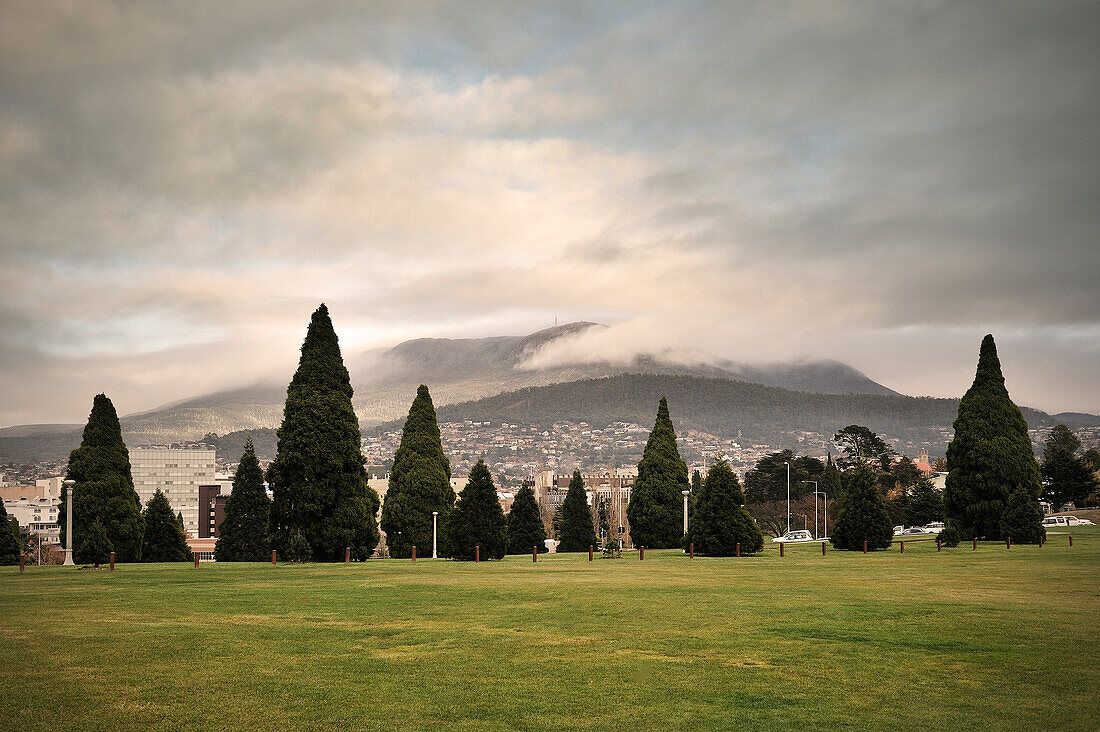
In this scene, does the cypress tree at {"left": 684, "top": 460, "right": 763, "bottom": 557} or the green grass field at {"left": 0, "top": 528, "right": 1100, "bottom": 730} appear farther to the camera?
the cypress tree at {"left": 684, "top": 460, "right": 763, "bottom": 557}

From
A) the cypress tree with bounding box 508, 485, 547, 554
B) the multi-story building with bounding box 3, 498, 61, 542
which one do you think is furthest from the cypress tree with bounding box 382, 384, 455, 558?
the multi-story building with bounding box 3, 498, 61, 542

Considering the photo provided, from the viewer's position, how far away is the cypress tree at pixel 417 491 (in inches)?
2066

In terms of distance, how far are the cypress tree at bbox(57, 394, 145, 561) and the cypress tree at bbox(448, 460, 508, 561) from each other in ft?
46.8

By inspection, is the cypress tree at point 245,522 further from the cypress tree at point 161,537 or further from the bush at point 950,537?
A: the bush at point 950,537

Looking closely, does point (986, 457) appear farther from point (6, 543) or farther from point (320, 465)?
point (6, 543)

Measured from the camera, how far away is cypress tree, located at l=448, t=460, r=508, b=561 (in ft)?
129

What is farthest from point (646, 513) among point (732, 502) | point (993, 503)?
point (993, 503)

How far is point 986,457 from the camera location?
1891 inches

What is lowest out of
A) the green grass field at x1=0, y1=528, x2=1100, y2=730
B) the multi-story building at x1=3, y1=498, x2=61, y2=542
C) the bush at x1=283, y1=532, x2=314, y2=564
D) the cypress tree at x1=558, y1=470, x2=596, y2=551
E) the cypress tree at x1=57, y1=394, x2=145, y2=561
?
the multi-story building at x1=3, y1=498, x2=61, y2=542

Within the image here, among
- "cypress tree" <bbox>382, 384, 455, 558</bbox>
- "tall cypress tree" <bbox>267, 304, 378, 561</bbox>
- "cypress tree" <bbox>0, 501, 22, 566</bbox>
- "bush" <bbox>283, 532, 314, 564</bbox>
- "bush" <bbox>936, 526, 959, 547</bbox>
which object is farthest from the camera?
"cypress tree" <bbox>382, 384, 455, 558</bbox>

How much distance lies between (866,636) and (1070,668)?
3.07 metres

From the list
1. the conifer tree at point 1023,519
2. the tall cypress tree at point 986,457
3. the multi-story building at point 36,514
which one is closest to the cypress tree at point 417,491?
the tall cypress tree at point 986,457

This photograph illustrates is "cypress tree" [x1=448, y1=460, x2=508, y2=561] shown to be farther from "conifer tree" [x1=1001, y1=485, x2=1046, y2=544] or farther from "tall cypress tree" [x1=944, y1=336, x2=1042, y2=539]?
"conifer tree" [x1=1001, y1=485, x2=1046, y2=544]

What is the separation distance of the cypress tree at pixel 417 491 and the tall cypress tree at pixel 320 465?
42.9ft
